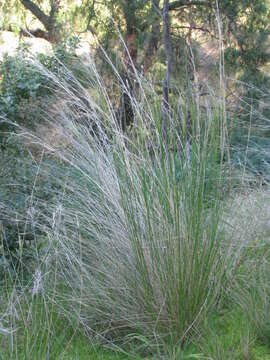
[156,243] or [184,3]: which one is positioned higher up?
[184,3]

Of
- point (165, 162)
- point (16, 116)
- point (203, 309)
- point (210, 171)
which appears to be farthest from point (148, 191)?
point (16, 116)

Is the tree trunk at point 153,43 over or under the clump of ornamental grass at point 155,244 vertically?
over

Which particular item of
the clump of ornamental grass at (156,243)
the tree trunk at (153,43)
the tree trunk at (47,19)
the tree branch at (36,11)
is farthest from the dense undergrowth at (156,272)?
the tree branch at (36,11)

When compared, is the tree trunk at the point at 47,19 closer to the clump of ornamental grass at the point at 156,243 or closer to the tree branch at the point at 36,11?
the tree branch at the point at 36,11

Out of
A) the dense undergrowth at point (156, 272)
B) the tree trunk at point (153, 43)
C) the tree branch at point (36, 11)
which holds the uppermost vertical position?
the tree branch at point (36, 11)

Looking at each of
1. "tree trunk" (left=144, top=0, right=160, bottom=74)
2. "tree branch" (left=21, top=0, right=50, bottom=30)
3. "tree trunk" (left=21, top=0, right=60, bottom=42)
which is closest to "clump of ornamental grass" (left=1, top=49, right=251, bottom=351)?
"tree trunk" (left=144, top=0, right=160, bottom=74)

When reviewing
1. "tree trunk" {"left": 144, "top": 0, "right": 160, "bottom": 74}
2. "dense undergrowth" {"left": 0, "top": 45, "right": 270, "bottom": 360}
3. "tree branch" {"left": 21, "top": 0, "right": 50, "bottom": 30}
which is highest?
"tree branch" {"left": 21, "top": 0, "right": 50, "bottom": 30}

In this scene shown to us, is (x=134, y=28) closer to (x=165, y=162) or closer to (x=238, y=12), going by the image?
(x=238, y=12)

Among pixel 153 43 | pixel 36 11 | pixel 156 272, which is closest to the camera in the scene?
pixel 156 272

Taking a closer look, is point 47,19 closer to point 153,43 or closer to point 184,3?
point 153,43

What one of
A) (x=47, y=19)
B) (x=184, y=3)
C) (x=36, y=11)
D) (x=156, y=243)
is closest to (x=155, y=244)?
(x=156, y=243)

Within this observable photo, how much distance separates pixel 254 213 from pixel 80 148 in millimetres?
1085

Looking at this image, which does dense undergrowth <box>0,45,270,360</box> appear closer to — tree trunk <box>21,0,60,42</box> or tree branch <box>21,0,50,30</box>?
tree trunk <box>21,0,60,42</box>

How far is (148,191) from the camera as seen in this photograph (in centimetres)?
256
